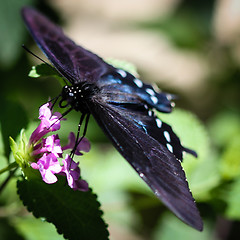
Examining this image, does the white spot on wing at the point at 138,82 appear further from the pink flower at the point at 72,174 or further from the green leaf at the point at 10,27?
the green leaf at the point at 10,27

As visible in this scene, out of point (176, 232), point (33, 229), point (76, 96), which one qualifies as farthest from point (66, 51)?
point (176, 232)

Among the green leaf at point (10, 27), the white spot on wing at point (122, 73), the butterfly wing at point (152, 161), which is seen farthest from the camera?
the green leaf at point (10, 27)

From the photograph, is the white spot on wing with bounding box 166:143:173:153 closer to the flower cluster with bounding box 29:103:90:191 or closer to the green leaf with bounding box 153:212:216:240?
the flower cluster with bounding box 29:103:90:191

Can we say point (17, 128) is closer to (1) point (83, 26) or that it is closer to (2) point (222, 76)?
→ (2) point (222, 76)

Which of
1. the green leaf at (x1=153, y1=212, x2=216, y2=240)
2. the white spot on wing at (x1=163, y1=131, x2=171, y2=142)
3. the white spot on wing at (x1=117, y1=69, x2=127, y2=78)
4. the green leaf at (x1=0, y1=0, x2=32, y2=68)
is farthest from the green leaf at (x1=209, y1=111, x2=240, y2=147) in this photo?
the white spot on wing at (x1=163, y1=131, x2=171, y2=142)

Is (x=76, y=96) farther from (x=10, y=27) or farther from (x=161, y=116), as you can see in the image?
(x=10, y=27)

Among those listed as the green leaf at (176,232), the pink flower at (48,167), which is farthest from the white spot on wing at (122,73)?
the green leaf at (176,232)
